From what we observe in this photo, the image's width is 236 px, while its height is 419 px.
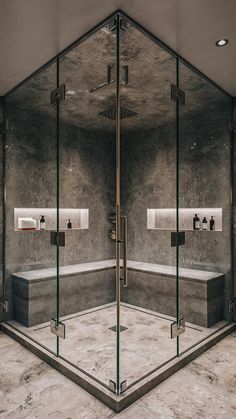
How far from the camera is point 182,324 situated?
278 cm

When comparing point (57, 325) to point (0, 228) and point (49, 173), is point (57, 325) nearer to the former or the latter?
point (0, 228)

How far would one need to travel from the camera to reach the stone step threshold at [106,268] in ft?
11.2

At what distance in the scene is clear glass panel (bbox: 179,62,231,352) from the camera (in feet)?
10.9

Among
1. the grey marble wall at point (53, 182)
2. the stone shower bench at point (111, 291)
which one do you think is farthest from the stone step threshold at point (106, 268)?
the grey marble wall at point (53, 182)

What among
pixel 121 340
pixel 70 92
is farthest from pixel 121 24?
pixel 121 340

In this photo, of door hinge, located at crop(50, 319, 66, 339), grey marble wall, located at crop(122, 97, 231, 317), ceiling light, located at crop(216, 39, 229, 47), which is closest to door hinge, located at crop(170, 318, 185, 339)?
door hinge, located at crop(50, 319, 66, 339)

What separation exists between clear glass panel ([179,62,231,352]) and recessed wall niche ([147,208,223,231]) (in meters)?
0.01

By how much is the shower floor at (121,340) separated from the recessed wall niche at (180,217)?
127cm

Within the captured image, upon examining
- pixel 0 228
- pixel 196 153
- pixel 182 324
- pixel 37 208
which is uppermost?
pixel 196 153

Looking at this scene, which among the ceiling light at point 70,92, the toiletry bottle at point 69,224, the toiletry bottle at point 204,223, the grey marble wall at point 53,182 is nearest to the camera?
the ceiling light at point 70,92

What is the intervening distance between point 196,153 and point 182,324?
2.25 meters

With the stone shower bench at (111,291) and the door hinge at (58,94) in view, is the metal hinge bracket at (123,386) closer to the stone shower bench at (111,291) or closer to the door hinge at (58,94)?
the stone shower bench at (111,291)

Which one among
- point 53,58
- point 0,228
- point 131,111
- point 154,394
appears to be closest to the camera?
point 154,394

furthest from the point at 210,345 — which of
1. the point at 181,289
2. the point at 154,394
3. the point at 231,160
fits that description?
the point at 231,160
